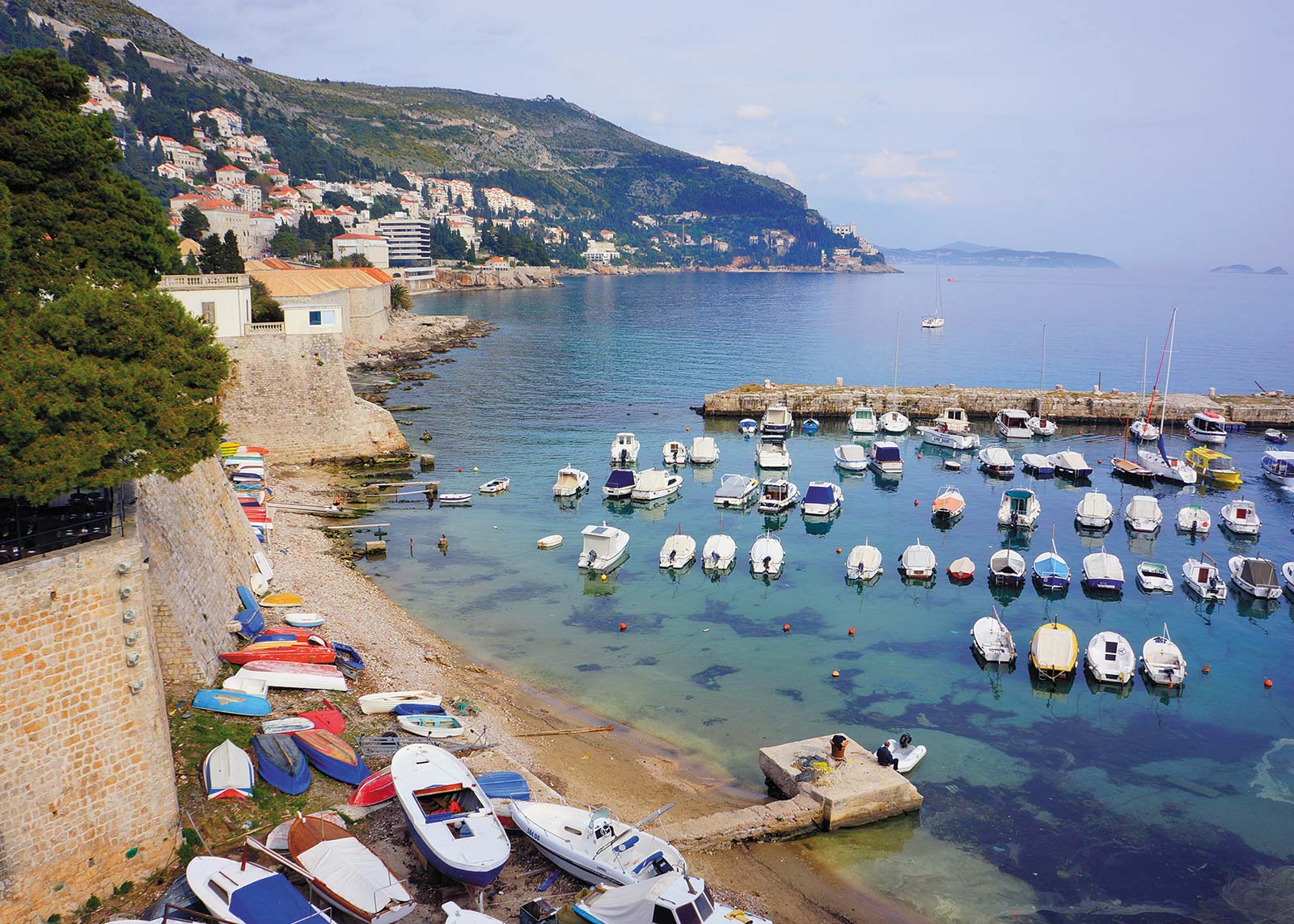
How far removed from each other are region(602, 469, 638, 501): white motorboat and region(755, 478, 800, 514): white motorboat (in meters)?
5.68

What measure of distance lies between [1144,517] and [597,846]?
31402 millimetres

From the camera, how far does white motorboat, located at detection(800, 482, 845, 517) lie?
129 feet

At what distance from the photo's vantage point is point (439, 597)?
2906cm

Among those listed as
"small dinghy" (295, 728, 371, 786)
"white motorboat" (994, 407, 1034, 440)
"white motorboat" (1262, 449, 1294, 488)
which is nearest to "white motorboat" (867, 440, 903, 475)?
"white motorboat" (994, 407, 1034, 440)

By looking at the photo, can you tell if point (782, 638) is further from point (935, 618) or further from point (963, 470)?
point (963, 470)

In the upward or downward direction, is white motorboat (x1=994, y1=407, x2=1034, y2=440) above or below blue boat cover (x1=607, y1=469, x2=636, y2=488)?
above

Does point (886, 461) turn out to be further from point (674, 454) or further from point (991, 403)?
point (991, 403)

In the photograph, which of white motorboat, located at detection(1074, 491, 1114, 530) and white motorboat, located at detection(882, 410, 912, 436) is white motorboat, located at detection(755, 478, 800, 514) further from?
white motorboat, located at detection(882, 410, 912, 436)

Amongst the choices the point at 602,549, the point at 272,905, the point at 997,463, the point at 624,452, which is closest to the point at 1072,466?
the point at 997,463

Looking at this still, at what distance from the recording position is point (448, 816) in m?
14.6

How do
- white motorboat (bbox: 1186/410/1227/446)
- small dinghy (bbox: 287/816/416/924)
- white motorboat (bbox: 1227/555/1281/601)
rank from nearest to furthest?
small dinghy (bbox: 287/816/416/924), white motorboat (bbox: 1227/555/1281/601), white motorboat (bbox: 1186/410/1227/446)

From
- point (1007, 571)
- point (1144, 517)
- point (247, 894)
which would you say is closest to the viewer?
point (247, 894)

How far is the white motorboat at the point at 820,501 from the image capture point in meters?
39.2

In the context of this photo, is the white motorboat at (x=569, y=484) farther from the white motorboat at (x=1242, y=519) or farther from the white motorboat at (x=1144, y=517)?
the white motorboat at (x=1242, y=519)
